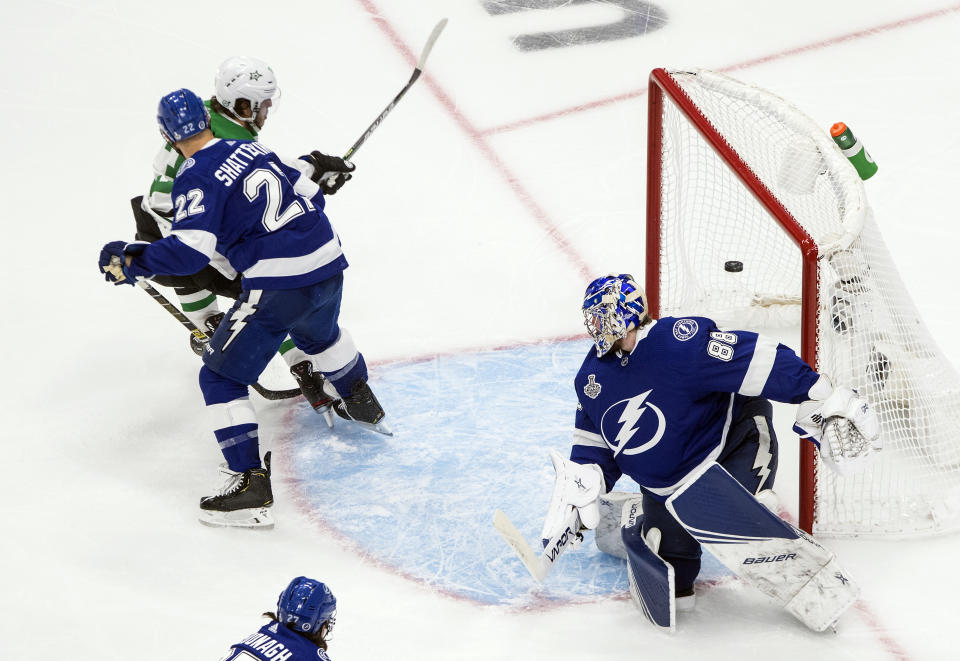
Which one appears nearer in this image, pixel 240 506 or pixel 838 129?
pixel 240 506

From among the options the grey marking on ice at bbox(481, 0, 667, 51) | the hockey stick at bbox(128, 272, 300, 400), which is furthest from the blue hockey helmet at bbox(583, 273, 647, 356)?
the grey marking on ice at bbox(481, 0, 667, 51)

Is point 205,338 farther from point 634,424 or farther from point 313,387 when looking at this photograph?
point 634,424

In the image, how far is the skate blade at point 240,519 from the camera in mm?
3764

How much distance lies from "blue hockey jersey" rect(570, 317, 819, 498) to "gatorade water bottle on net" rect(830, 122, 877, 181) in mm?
1103

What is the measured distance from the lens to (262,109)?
4059mm

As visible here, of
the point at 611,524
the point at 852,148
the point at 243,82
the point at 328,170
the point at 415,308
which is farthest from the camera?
the point at 415,308

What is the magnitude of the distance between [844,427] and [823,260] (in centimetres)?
44

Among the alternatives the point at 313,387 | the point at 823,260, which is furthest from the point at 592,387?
the point at 313,387

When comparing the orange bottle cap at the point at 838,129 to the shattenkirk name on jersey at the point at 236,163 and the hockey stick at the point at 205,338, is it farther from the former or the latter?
the hockey stick at the point at 205,338

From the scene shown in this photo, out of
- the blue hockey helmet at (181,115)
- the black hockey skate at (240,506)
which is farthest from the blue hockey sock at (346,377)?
the blue hockey helmet at (181,115)

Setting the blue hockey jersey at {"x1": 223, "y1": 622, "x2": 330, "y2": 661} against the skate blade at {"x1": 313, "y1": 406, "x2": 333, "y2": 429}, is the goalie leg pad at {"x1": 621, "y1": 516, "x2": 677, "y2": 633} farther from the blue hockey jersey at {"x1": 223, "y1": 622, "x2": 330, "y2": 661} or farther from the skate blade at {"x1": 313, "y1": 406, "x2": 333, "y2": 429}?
the skate blade at {"x1": 313, "y1": 406, "x2": 333, "y2": 429}

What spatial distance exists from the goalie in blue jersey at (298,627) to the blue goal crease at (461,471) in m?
1.00

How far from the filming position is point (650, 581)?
10.6 ft

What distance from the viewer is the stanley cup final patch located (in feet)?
10.6
